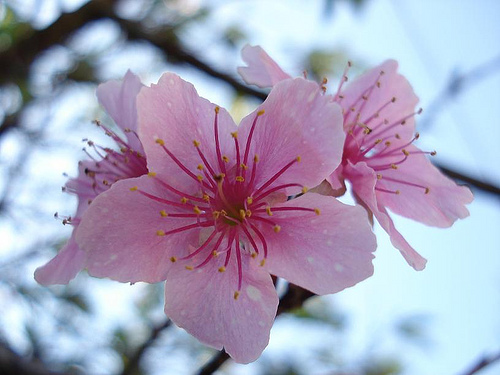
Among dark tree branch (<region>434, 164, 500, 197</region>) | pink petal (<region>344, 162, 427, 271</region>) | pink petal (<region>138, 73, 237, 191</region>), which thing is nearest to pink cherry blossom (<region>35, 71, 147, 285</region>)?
pink petal (<region>138, 73, 237, 191</region>)

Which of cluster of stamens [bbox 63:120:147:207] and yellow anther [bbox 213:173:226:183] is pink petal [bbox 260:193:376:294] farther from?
cluster of stamens [bbox 63:120:147:207]

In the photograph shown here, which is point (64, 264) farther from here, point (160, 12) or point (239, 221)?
point (160, 12)

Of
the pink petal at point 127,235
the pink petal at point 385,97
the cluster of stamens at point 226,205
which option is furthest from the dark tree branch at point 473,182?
the pink petal at point 127,235

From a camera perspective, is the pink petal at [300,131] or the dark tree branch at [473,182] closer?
the pink petal at [300,131]

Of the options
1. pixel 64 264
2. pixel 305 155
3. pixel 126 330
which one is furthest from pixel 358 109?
pixel 126 330

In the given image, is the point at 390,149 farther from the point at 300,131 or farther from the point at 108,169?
the point at 108,169

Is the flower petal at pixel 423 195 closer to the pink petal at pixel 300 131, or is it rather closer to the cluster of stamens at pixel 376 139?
the cluster of stamens at pixel 376 139
